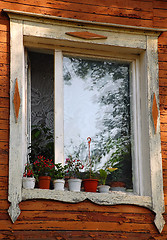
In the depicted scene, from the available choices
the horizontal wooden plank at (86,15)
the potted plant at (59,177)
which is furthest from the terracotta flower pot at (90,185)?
the horizontal wooden plank at (86,15)

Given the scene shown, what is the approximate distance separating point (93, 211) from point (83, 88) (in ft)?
4.88

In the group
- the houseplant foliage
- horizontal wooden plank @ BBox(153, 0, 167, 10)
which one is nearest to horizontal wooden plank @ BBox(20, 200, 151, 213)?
the houseplant foliage

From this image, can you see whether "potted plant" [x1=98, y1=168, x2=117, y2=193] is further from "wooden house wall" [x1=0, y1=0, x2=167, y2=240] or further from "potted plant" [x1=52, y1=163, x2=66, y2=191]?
"potted plant" [x1=52, y1=163, x2=66, y2=191]

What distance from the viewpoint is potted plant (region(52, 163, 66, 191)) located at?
6379 millimetres

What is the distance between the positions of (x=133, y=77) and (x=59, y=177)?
5.10 feet

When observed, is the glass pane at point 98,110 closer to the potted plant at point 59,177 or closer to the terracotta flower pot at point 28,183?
the potted plant at point 59,177

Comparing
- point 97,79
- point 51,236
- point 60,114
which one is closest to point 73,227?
point 51,236

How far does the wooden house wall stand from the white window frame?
69mm

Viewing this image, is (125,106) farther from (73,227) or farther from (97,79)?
(73,227)

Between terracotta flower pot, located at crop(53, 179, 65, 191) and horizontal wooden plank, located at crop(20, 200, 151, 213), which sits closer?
horizontal wooden plank, located at crop(20, 200, 151, 213)

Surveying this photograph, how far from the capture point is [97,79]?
7047mm

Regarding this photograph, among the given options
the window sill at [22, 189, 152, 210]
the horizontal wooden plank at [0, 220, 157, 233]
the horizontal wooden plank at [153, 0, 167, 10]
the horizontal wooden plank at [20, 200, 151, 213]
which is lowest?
the horizontal wooden plank at [0, 220, 157, 233]

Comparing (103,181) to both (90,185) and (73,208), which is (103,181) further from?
(73,208)

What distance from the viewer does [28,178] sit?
6.22m
